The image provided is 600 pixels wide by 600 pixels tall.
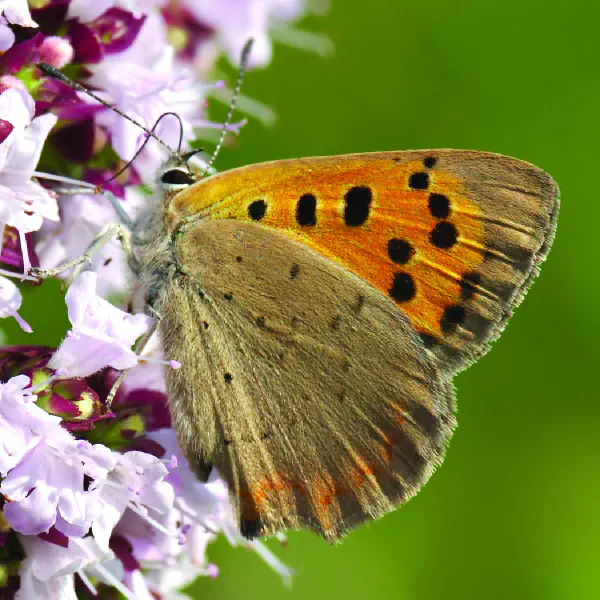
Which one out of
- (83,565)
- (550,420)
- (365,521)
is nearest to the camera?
(83,565)

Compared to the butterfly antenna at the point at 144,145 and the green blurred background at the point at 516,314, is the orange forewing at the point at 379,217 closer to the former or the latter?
the butterfly antenna at the point at 144,145

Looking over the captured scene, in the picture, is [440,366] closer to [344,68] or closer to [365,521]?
[365,521]

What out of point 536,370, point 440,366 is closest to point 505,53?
point 536,370

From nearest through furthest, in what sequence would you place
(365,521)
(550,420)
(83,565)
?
1. (83,565)
2. (365,521)
3. (550,420)

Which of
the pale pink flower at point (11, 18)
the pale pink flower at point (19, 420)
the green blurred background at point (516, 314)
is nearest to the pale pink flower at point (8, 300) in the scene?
the pale pink flower at point (19, 420)

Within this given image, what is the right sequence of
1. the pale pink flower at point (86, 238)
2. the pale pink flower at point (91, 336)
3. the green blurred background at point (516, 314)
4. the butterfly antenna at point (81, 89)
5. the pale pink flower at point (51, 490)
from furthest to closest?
1. the green blurred background at point (516, 314)
2. the pale pink flower at point (86, 238)
3. the butterfly antenna at point (81, 89)
4. the pale pink flower at point (91, 336)
5. the pale pink flower at point (51, 490)

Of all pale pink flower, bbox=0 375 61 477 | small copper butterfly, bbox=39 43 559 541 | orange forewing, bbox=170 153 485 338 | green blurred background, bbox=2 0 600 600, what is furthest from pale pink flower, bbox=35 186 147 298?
green blurred background, bbox=2 0 600 600
